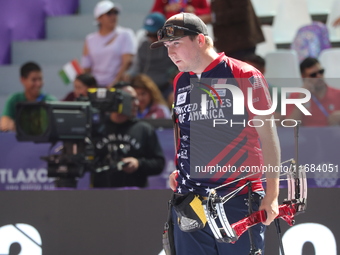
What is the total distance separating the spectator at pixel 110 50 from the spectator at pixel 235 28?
121 cm

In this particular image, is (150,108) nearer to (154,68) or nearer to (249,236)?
(154,68)

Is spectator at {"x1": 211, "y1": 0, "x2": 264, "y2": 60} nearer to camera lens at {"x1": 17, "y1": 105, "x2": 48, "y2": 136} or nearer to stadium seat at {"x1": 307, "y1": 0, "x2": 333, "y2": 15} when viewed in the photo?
camera lens at {"x1": 17, "y1": 105, "x2": 48, "y2": 136}

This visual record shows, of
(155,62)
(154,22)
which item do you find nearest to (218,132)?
(154,22)

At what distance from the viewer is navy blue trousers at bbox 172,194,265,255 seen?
3435 millimetres

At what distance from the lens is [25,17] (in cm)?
896

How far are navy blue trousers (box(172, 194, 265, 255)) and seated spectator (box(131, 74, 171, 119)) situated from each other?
110 inches

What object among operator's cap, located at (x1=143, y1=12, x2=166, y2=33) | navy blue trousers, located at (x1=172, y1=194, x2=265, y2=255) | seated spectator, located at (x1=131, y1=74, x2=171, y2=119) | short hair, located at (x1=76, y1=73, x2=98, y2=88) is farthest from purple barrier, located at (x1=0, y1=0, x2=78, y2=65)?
navy blue trousers, located at (x1=172, y1=194, x2=265, y2=255)

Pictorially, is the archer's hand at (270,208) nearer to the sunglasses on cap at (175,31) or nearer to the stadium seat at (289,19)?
the sunglasses on cap at (175,31)

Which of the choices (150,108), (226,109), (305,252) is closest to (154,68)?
(150,108)

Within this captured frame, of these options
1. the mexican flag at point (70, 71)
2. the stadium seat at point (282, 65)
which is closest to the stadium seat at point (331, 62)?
the stadium seat at point (282, 65)

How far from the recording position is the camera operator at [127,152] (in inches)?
211

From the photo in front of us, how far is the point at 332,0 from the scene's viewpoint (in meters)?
8.34

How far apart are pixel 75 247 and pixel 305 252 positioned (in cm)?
151

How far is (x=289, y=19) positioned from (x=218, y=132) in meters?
5.09
